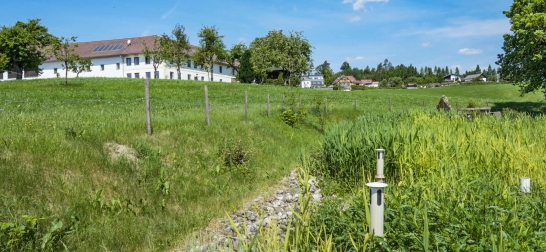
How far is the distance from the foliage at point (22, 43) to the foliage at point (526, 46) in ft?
161

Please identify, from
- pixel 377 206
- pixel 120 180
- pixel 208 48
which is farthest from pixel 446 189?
pixel 208 48

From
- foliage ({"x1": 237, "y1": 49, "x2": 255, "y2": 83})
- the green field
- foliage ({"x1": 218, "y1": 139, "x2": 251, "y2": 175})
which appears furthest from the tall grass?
foliage ({"x1": 237, "y1": 49, "x2": 255, "y2": 83})

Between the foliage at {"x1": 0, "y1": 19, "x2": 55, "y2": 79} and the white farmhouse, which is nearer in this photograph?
the foliage at {"x1": 0, "y1": 19, "x2": 55, "y2": 79}

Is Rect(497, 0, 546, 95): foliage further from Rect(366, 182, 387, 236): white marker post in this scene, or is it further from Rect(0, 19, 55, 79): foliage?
Rect(0, 19, 55, 79): foliage

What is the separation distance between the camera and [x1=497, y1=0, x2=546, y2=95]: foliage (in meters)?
22.8

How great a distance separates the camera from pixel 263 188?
27.7 feet

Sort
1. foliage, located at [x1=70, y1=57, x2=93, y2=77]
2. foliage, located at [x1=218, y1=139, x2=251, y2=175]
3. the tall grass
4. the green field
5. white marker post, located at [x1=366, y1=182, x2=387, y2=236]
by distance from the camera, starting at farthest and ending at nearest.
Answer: foliage, located at [x1=70, y1=57, x2=93, y2=77]
foliage, located at [x1=218, y1=139, x2=251, y2=175]
the green field
the tall grass
white marker post, located at [x1=366, y1=182, x2=387, y2=236]

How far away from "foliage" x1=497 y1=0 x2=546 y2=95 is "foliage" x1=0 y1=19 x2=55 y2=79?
49.2m

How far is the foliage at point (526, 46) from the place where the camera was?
22.8 meters

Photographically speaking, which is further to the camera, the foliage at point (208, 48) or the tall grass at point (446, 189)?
the foliage at point (208, 48)

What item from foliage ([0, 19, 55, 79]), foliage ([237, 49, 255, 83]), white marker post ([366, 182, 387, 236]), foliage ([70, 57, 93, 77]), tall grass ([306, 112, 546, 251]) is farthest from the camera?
foliage ([237, 49, 255, 83])

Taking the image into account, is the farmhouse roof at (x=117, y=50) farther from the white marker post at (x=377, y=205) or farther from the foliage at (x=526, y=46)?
the white marker post at (x=377, y=205)

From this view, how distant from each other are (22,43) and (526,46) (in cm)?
5408

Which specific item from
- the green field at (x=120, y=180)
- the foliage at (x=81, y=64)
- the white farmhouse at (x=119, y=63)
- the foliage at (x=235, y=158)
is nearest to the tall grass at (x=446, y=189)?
the green field at (x=120, y=180)
